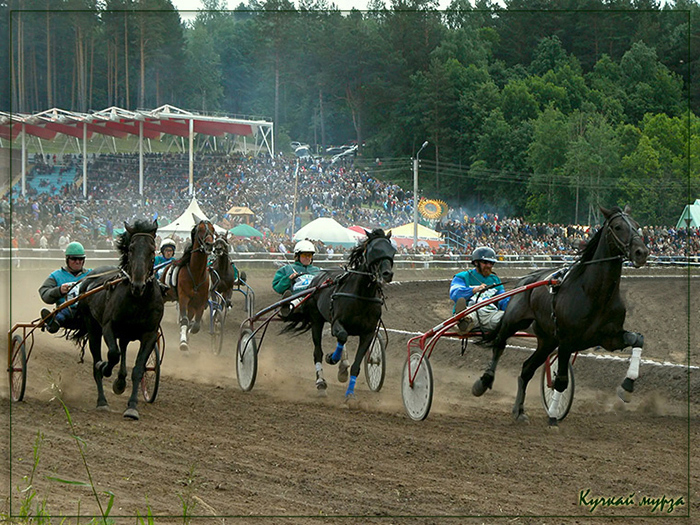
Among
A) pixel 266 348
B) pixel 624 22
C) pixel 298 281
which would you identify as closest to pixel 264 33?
pixel 298 281

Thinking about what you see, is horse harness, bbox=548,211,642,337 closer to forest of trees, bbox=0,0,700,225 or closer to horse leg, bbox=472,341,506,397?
horse leg, bbox=472,341,506,397

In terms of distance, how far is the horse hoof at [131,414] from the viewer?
6793mm

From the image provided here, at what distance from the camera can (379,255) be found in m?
7.67

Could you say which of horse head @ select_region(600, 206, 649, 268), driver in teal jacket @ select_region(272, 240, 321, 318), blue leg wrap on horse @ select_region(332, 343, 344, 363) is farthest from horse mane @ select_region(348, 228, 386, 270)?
horse head @ select_region(600, 206, 649, 268)

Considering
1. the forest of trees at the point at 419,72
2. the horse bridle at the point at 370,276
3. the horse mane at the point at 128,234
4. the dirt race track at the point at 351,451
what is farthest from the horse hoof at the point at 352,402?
the forest of trees at the point at 419,72

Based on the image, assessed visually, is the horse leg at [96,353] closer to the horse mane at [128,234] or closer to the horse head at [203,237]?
the horse mane at [128,234]

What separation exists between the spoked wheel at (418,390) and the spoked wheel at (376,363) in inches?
46.7

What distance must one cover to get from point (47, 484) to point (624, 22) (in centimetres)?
598

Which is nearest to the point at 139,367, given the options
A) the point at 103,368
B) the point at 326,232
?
the point at 103,368

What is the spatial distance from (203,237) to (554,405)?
5.80 metres

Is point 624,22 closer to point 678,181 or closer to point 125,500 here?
point 125,500

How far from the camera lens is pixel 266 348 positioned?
516 inches

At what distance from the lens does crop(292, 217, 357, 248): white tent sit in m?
18.8

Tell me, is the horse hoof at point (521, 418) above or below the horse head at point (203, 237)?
below
